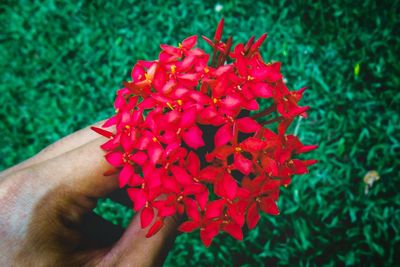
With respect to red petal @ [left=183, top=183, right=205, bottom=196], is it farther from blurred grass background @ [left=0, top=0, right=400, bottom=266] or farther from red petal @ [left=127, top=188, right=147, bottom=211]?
blurred grass background @ [left=0, top=0, right=400, bottom=266]

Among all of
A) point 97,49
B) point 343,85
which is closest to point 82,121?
point 97,49

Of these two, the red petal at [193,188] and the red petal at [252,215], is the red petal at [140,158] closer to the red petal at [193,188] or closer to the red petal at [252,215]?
the red petal at [193,188]

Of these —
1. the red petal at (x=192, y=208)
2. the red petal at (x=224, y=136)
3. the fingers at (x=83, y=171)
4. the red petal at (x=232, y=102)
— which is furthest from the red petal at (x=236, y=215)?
the fingers at (x=83, y=171)

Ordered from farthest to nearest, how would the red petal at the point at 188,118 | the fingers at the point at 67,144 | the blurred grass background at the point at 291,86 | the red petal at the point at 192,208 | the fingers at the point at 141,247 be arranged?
the blurred grass background at the point at 291,86
the fingers at the point at 67,144
the fingers at the point at 141,247
the red petal at the point at 192,208
the red petal at the point at 188,118

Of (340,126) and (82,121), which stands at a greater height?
(340,126)

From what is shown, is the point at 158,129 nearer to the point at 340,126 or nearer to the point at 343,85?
the point at 340,126

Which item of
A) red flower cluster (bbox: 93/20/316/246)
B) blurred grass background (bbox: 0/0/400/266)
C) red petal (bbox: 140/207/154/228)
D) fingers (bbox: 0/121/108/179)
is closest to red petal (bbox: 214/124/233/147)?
red flower cluster (bbox: 93/20/316/246)

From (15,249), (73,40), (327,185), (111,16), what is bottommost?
(327,185)
